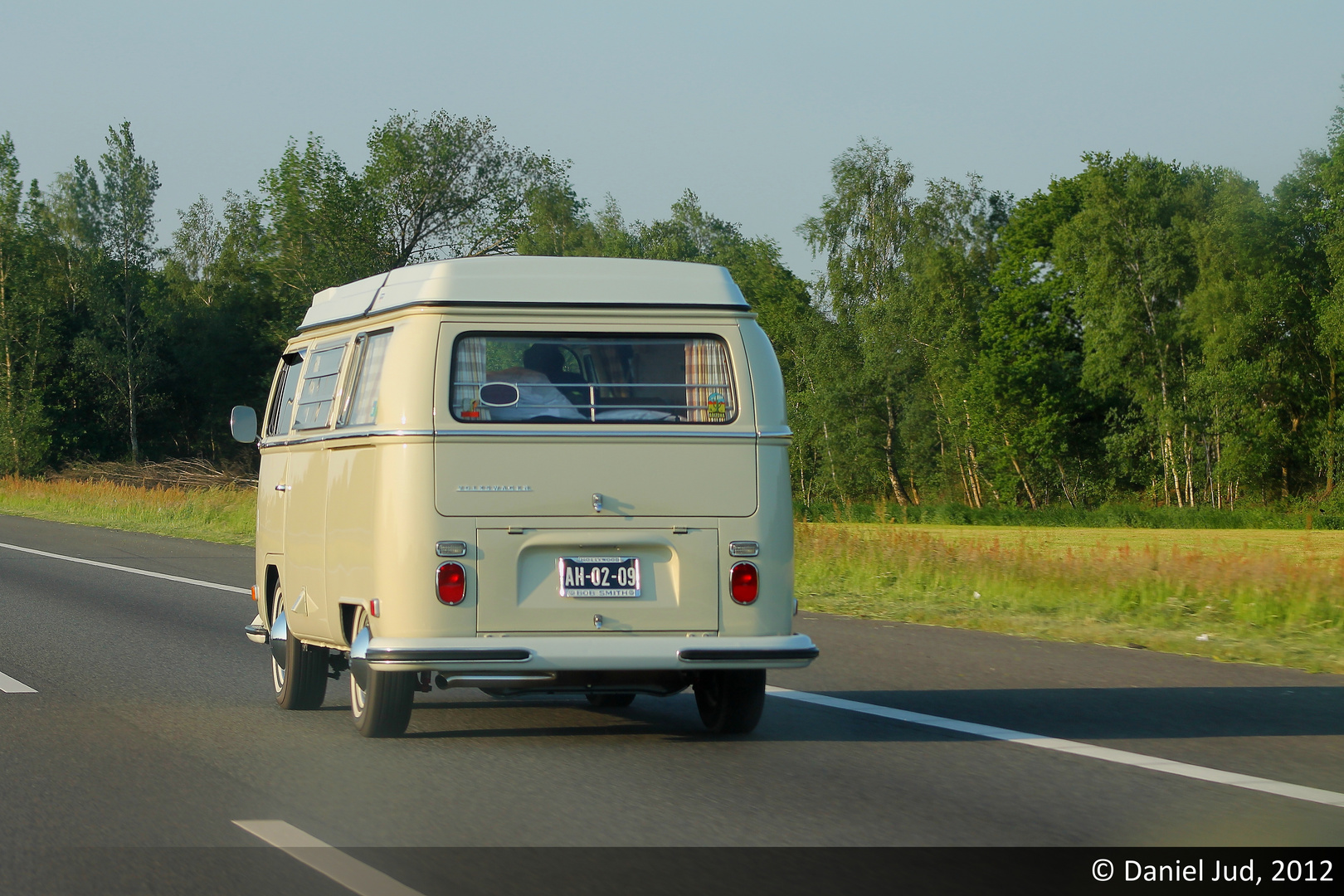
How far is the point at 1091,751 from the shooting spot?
24.3 ft

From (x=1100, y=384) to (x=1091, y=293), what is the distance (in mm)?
4113

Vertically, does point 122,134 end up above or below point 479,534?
above

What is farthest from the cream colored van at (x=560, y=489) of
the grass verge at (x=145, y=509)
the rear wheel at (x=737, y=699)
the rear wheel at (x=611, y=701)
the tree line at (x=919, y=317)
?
the tree line at (x=919, y=317)

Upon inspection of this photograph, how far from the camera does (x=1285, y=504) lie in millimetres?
61062

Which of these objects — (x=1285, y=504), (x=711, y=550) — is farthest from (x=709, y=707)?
(x=1285, y=504)

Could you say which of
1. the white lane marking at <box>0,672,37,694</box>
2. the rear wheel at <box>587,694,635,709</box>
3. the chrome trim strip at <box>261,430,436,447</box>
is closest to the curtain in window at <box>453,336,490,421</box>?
the chrome trim strip at <box>261,430,436,447</box>

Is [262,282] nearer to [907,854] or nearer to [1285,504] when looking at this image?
[1285,504]

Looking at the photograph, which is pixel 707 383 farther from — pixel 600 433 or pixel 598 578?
pixel 598 578

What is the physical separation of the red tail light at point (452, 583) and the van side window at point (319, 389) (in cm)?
168

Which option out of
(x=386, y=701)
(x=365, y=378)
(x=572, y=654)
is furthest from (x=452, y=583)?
(x=365, y=378)

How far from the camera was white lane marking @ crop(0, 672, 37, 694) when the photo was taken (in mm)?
9672

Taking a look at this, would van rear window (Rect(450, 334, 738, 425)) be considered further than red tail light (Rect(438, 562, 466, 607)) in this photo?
Yes

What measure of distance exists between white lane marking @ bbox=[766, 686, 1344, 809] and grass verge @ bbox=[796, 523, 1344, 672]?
153 inches

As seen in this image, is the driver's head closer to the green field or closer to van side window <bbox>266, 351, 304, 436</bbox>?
van side window <bbox>266, 351, 304, 436</bbox>
